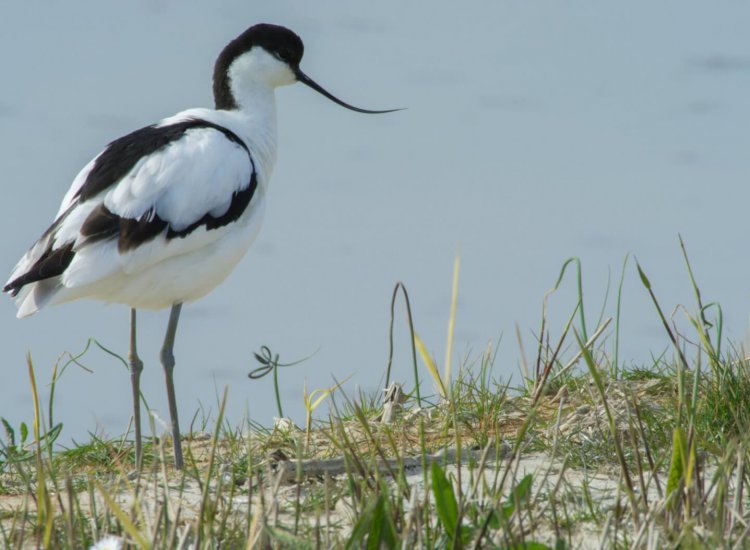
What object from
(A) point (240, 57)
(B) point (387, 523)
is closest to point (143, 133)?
(A) point (240, 57)

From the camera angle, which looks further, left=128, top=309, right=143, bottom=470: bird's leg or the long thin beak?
the long thin beak

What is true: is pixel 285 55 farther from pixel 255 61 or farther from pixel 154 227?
pixel 154 227

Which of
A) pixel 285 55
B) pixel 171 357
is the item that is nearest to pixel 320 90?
pixel 285 55

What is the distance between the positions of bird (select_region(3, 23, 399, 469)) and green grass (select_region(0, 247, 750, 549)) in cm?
56

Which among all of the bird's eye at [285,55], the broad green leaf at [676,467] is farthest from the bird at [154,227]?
the broad green leaf at [676,467]

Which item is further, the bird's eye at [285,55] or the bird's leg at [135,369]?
the bird's eye at [285,55]

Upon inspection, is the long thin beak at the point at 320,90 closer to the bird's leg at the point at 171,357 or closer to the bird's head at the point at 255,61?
the bird's head at the point at 255,61

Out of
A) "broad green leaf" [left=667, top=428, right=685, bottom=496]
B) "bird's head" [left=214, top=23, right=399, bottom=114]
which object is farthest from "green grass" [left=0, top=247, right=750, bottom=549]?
"bird's head" [left=214, top=23, right=399, bottom=114]

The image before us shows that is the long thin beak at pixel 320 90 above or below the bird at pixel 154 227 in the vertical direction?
above

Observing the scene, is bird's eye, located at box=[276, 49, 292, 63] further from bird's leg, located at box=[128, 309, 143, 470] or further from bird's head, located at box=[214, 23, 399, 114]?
bird's leg, located at box=[128, 309, 143, 470]

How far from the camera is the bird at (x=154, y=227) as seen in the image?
4680mm

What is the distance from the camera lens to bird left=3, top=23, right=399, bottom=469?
4680 mm

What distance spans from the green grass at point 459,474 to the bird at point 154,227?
561 mm

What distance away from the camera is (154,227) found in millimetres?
4730
